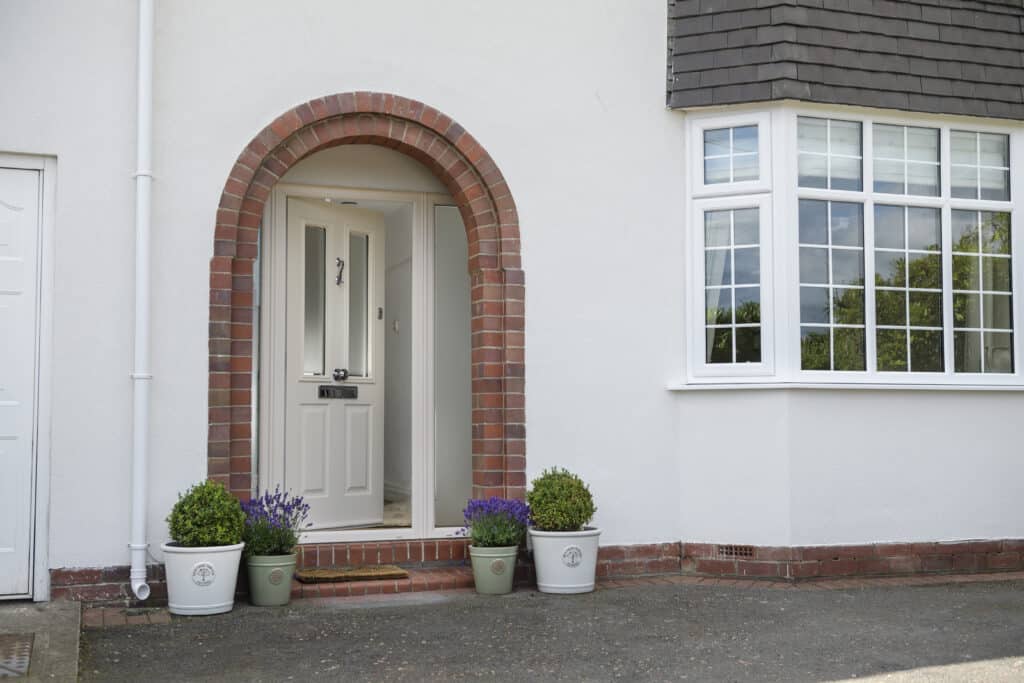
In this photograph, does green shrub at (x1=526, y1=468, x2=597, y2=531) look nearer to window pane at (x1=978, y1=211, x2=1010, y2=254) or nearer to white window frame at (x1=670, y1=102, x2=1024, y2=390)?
white window frame at (x1=670, y1=102, x2=1024, y2=390)

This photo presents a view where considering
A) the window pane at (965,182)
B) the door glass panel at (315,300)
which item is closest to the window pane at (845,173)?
the window pane at (965,182)

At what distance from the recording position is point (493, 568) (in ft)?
22.5

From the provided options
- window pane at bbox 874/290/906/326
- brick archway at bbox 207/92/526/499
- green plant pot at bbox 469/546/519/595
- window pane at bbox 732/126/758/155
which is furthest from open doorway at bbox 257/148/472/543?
window pane at bbox 874/290/906/326

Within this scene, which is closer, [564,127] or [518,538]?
[518,538]

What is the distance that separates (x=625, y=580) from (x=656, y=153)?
9.17 ft

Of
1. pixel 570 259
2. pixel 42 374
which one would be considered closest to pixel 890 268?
pixel 570 259

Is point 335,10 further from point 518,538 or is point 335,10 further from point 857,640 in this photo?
point 857,640

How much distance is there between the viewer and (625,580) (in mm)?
7445

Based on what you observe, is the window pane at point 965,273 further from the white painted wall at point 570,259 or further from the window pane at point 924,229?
the white painted wall at point 570,259

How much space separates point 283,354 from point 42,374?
155cm

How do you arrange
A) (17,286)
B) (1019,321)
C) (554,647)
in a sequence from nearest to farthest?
(554,647), (17,286), (1019,321)

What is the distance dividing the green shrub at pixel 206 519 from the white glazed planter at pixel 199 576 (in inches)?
2.0

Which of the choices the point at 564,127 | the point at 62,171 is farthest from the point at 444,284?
the point at 62,171

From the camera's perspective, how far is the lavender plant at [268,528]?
6465 millimetres
